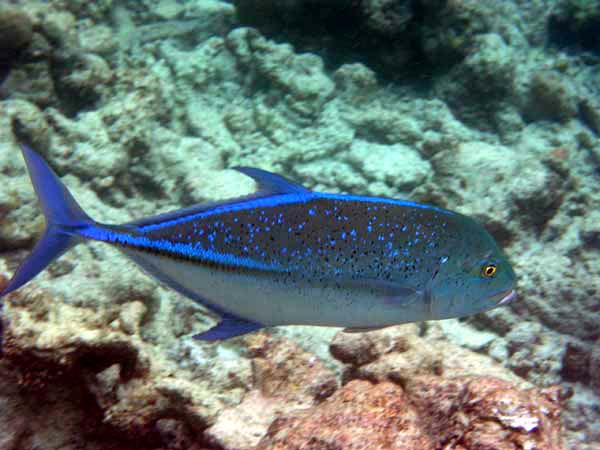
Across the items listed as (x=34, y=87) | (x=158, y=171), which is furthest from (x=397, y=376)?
(x=34, y=87)

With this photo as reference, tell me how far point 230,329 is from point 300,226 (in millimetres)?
562

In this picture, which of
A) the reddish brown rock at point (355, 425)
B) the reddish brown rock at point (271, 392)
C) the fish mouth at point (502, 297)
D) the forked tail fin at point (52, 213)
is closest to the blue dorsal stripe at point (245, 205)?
the forked tail fin at point (52, 213)

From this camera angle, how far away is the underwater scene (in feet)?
6.45

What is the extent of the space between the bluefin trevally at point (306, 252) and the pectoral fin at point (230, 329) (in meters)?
0.02

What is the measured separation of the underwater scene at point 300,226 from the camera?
1.97m

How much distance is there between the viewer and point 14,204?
389 cm

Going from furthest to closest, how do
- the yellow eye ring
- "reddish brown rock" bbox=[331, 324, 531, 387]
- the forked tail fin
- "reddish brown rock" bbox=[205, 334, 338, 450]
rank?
1. "reddish brown rock" bbox=[331, 324, 531, 387]
2. "reddish brown rock" bbox=[205, 334, 338, 450]
3. the yellow eye ring
4. the forked tail fin

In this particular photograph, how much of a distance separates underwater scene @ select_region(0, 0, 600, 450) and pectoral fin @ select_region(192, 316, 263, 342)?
0.01 m

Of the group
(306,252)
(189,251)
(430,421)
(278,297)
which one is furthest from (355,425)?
(189,251)

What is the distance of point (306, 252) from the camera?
1.95 metres

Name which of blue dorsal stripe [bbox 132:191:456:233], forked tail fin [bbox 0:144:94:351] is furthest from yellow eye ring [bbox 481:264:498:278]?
forked tail fin [bbox 0:144:94:351]

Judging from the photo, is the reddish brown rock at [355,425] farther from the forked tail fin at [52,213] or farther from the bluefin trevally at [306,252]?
the forked tail fin at [52,213]

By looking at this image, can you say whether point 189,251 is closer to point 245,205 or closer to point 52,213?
point 245,205

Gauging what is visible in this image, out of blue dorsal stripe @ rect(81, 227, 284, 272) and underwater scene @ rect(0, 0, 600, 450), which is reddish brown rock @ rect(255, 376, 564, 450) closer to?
underwater scene @ rect(0, 0, 600, 450)
